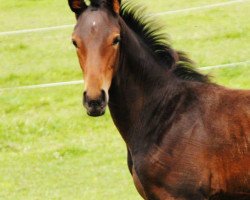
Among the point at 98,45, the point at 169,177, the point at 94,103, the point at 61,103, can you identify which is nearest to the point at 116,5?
the point at 98,45

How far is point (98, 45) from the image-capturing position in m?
6.65

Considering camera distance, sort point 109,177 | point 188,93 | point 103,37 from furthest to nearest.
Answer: point 109,177, point 188,93, point 103,37

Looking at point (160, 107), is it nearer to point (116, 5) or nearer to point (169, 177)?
point (169, 177)

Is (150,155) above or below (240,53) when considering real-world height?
above

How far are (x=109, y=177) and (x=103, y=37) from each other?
15.1 ft

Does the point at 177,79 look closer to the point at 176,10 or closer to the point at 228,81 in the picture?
the point at 228,81

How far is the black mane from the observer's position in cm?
726

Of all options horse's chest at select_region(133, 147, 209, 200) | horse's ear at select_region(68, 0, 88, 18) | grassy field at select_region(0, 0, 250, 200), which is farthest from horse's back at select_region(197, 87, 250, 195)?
horse's ear at select_region(68, 0, 88, 18)

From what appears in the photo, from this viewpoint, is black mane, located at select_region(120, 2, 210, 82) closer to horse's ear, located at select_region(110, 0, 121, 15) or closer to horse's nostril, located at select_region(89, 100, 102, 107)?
horse's ear, located at select_region(110, 0, 121, 15)

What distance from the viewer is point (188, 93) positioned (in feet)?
23.4

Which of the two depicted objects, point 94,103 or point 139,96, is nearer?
point 94,103

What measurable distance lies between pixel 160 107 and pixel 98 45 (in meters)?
0.87

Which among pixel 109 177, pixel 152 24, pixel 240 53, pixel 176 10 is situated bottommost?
pixel 176 10

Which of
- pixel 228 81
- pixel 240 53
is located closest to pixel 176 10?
pixel 240 53
